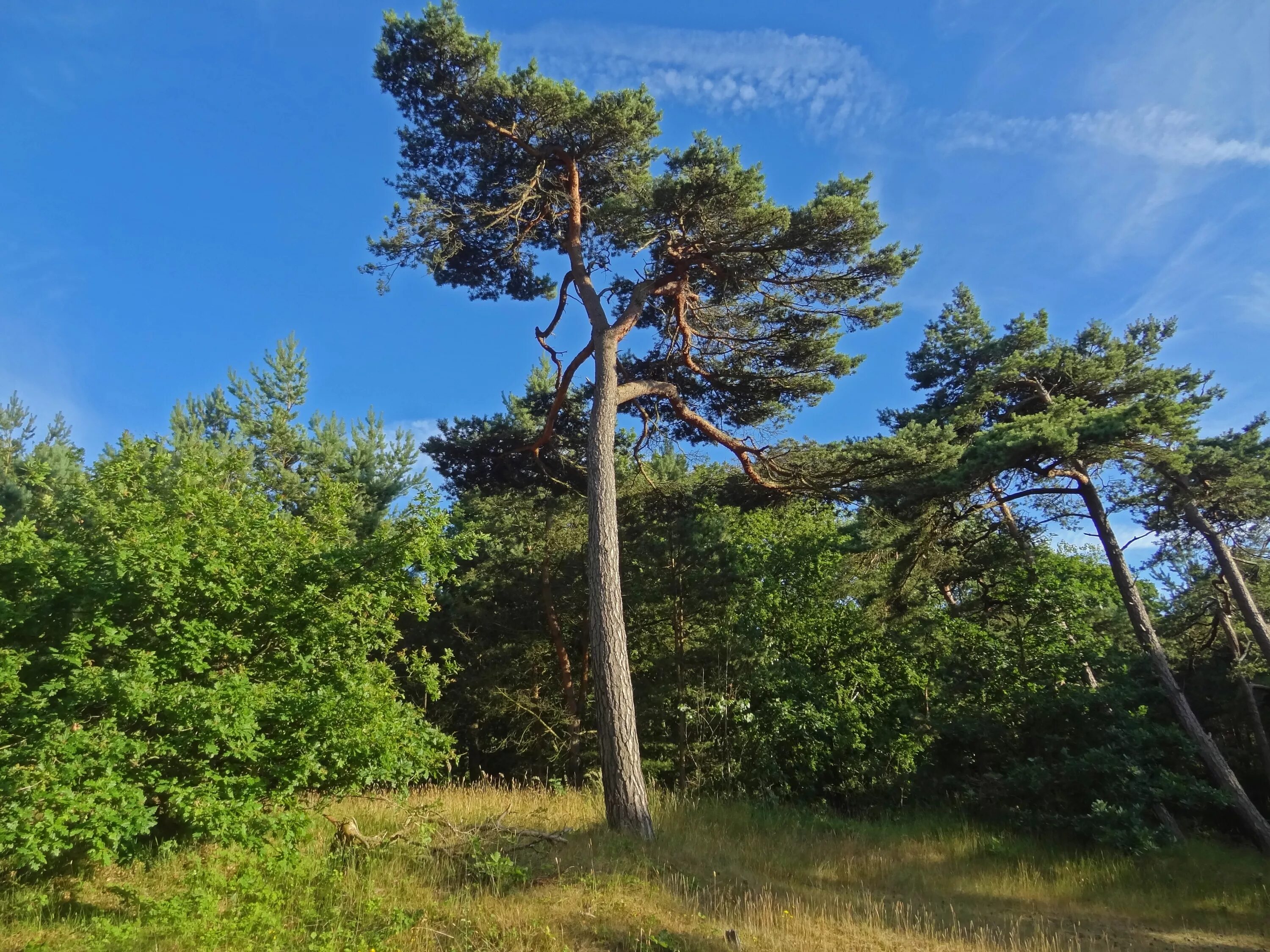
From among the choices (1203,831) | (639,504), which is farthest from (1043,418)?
(639,504)

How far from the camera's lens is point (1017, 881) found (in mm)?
9430

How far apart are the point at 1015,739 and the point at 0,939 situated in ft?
44.0

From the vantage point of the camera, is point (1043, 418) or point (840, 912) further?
point (1043, 418)

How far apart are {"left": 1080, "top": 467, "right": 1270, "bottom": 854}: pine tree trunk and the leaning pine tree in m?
4.94

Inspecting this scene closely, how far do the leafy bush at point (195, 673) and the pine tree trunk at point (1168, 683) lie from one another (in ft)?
35.8

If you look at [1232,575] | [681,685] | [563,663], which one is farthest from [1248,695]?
[563,663]

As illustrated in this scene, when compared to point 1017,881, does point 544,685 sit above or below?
above

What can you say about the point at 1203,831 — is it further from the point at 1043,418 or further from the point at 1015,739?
the point at 1043,418

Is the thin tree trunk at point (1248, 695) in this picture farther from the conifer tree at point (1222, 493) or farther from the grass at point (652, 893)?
the grass at point (652, 893)

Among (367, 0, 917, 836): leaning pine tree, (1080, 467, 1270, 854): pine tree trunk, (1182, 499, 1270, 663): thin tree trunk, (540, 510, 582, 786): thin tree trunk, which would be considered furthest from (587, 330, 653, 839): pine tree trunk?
(1182, 499, 1270, 663): thin tree trunk

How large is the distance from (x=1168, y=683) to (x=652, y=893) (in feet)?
31.5

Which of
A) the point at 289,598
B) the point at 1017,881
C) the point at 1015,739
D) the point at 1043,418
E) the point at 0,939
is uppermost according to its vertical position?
the point at 1043,418

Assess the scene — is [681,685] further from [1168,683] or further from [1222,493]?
[1222,493]

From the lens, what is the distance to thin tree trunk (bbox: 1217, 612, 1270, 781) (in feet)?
44.2
